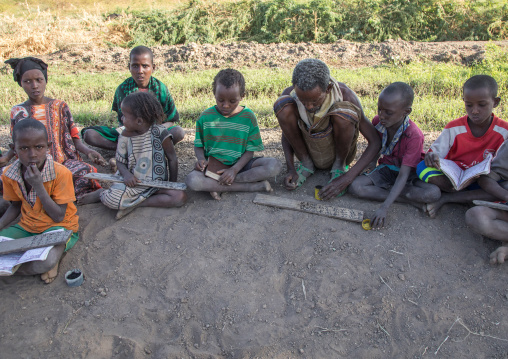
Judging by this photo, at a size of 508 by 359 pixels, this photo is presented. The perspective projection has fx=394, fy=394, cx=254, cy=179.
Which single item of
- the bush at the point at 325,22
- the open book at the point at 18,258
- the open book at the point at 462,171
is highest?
the bush at the point at 325,22

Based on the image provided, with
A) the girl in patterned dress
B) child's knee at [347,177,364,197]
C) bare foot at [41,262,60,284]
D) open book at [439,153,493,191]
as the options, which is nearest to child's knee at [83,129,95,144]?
the girl in patterned dress

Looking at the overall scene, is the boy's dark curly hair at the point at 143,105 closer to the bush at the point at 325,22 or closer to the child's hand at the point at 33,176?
the child's hand at the point at 33,176

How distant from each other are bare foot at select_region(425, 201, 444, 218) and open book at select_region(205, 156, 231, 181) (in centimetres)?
171

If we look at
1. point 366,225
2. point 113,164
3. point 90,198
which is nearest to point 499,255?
point 366,225

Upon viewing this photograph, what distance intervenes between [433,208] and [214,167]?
1.83 m

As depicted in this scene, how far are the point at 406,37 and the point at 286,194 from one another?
7.89 meters

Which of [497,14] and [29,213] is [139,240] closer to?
[29,213]

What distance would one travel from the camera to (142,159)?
334 centimetres

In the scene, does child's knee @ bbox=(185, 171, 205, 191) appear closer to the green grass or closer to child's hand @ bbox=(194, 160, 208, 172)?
child's hand @ bbox=(194, 160, 208, 172)

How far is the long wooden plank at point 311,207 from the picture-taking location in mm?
3137

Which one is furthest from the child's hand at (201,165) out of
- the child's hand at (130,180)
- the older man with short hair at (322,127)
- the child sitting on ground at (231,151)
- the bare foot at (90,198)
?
the bare foot at (90,198)

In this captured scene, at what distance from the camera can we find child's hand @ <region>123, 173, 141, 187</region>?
3.21m

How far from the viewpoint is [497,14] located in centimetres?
940

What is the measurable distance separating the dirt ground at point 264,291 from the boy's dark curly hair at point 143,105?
2.59 ft
